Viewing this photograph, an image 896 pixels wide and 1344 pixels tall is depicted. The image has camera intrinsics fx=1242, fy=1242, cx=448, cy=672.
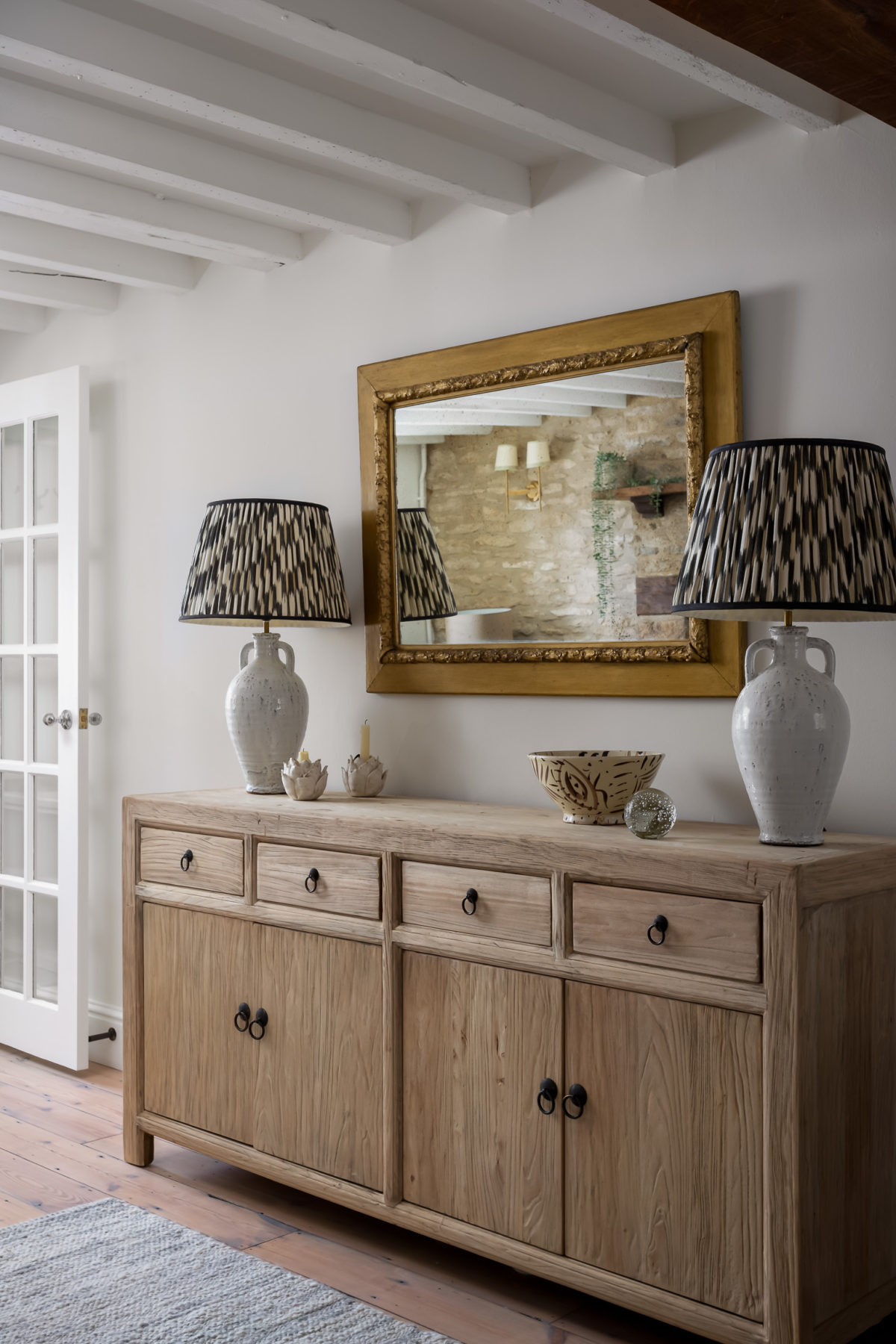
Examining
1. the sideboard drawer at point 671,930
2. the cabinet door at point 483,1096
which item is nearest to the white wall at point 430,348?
the sideboard drawer at point 671,930

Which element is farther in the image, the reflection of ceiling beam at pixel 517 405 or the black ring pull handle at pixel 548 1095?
the reflection of ceiling beam at pixel 517 405

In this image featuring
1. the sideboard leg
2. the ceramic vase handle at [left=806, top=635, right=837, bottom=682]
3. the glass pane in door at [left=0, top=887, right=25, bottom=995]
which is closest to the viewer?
the ceramic vase handle at [left=806, top=635, right=837, bottom=682]

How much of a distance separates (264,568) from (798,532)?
4.57 ft

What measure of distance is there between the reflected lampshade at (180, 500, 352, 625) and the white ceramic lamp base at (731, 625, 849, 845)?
4.04 ft

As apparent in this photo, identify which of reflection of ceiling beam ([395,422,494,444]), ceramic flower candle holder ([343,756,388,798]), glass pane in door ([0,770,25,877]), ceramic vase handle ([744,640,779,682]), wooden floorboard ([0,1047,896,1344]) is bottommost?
wooden floorboard ([0,1047,896,1344])

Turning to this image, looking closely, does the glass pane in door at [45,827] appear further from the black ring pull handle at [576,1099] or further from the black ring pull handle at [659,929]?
the black ring pull handle at [659,929]

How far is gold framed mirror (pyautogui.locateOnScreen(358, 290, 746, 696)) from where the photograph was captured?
255 centimetres

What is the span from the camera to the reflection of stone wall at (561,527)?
8.54 feet

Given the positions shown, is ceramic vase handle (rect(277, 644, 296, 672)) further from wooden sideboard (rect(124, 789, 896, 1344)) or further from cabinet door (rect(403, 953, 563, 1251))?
cabinet door (rect(403, 953, 563, 1251))

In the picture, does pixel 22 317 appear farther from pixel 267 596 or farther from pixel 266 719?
pixel 266 719

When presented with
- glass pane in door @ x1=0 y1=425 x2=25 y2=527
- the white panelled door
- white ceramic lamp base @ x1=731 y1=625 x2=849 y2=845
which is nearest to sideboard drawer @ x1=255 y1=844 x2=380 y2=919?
white ceramic lamp base @ x1=731 y1=625 x2=849 y2=845

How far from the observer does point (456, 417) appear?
295 centimetres

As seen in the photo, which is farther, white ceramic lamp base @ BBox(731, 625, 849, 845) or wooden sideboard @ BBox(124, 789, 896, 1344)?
white ceramic lamp base @ BBox(731, 625, 849, 845)

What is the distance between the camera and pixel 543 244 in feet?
9.29
